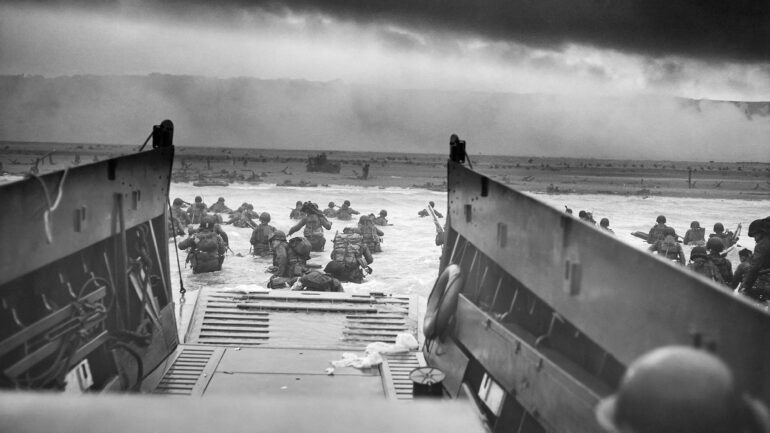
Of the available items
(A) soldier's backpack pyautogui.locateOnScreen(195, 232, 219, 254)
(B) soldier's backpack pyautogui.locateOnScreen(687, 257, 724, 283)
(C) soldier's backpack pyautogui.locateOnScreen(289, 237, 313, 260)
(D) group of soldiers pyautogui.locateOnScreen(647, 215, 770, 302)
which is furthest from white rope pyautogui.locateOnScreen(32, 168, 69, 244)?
(A) soldier's backpack pyautogui.locateOnScreen(195, 232, 219, 254)

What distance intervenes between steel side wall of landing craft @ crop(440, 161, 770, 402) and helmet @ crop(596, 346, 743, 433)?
8.5 inches

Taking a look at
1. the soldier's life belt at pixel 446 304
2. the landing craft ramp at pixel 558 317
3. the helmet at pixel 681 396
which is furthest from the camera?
the soldier's life belt at pixel 446 304

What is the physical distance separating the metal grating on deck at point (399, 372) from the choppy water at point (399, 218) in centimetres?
169

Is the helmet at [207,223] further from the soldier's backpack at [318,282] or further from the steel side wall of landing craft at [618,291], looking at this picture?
the steel side wall of landing craft at [618,291]

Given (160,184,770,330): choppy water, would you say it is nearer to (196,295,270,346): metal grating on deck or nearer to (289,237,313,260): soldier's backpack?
(196,295,270,346): metal grating on deck

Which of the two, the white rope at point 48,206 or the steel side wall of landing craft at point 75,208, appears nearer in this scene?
the steel side wall of landing craft at point 75,208

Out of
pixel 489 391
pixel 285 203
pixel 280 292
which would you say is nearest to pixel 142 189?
pixel 280 292

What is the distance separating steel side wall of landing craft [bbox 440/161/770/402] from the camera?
1.91 meters

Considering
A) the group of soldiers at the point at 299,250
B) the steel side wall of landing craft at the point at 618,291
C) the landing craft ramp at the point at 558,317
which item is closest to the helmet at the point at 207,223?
the group of soldiers at the point at 299,250

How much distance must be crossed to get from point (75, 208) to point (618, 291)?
2895 millimetres

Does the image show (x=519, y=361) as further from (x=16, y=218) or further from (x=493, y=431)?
(x=16, y=218)

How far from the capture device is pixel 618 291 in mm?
2637

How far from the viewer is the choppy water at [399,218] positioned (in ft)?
37.3

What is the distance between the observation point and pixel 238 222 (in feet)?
57.3
